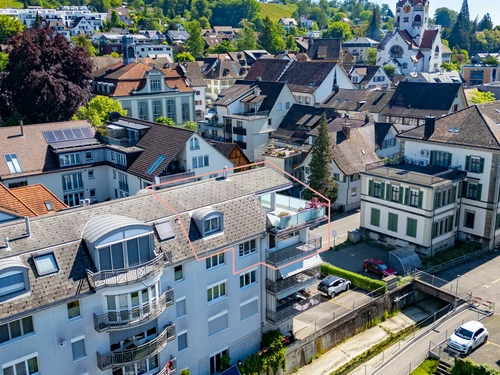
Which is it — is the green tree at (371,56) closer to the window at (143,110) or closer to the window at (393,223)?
the window at (143,110)

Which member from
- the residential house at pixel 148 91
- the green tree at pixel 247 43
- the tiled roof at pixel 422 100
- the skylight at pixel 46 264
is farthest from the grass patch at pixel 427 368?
the green tree at pixel 247 43

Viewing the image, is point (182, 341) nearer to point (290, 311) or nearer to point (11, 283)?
point (290, 311)

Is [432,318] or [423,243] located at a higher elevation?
[423,243]

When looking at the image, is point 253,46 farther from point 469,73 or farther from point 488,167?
point 488,167

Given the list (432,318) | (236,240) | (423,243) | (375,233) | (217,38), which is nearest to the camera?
(236,240)

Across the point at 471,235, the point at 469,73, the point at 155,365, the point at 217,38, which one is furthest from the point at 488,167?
the point at 217,38
